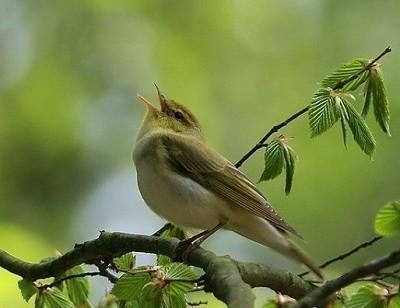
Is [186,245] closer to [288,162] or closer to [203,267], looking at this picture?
[203,267]

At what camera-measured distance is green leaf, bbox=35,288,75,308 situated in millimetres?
2410

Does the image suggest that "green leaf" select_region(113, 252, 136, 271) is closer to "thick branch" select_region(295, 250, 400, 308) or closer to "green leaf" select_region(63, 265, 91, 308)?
"green leaf" select_region(63, 265, 91, 308)

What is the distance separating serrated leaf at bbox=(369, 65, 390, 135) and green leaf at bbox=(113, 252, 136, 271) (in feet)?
2.59

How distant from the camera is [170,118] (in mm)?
3885

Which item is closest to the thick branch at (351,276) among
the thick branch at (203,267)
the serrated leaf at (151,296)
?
the thick branch at (203,267)

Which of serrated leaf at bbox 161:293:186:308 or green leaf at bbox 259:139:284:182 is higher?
green leaf at bbox 259:139:284:182

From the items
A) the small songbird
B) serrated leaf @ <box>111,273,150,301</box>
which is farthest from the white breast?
serrated leaf @ <box>111,273,150,301</box>

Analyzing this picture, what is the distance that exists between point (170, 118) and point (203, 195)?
748 millimetres

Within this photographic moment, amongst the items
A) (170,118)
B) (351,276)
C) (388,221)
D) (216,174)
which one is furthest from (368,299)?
(170,118)

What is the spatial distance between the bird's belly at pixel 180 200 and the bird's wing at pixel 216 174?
0.05 meters

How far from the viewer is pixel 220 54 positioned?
7.94m

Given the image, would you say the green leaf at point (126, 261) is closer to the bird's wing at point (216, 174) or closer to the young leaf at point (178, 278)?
the young leaf at point (178, 278)

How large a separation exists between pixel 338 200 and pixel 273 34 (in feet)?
8.30

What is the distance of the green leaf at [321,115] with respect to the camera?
2428mm
